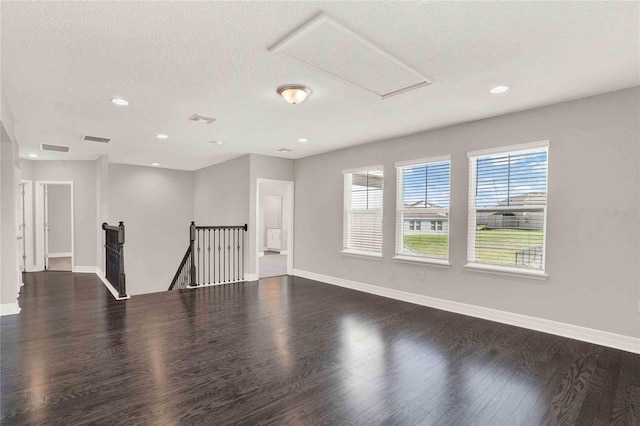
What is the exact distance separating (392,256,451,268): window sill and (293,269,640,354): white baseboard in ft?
1.61

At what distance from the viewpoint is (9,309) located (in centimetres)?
404

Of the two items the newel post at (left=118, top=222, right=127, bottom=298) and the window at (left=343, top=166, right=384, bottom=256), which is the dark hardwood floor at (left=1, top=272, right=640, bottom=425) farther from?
the window at (left=343, top=166, right=384, bottom=256)

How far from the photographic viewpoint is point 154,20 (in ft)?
6.79

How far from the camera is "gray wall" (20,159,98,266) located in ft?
23.5

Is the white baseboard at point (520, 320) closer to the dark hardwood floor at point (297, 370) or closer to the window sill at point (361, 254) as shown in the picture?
the dark hardwood floor at point (297, 370)

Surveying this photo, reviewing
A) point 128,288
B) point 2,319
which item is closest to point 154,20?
point 2,319

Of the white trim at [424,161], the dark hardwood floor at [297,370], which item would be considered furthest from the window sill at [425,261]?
the white trim at [424,161]

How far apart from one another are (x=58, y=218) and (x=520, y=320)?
39.0 feet

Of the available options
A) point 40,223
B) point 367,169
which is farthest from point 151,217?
point 367,169

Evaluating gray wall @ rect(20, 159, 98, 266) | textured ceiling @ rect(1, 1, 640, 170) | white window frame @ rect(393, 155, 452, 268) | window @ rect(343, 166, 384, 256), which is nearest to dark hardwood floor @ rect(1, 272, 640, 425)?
white window frame @ rect(393, 155, 452, 268)

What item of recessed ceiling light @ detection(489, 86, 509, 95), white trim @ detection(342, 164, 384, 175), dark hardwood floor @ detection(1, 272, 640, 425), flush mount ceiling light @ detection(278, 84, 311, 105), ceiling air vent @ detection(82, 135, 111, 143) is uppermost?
recessed ceiling light @ detection(489, 86, 509, 95)

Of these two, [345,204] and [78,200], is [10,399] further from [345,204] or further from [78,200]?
[78,200]

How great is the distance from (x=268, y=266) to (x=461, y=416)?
6.92 meters

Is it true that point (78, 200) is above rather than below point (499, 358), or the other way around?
above
